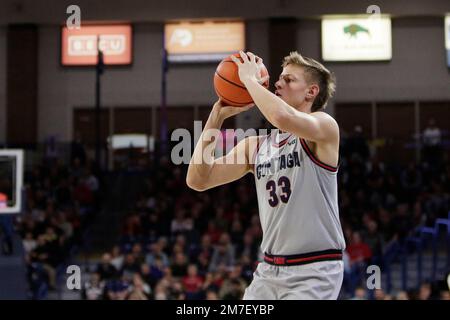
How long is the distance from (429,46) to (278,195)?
1595cm

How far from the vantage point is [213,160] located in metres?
3.83

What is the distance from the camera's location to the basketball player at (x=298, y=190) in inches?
133

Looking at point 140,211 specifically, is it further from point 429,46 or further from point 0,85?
point 429,46

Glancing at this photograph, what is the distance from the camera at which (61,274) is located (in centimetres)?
1289

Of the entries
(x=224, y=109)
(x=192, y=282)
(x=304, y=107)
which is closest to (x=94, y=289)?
(x=192, y=282)

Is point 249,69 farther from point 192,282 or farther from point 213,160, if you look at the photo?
point 192,282

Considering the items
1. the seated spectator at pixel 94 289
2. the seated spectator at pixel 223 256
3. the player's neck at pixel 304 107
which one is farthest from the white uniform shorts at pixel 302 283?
the seated spectator at pixel 223 256

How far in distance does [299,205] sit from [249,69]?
717 mm

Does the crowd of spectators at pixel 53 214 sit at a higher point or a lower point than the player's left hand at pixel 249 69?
lower

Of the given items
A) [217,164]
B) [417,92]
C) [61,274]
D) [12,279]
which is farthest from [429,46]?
[217,164]

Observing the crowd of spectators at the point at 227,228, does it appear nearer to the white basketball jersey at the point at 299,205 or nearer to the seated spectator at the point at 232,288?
the seated spectator at the point at 232,288

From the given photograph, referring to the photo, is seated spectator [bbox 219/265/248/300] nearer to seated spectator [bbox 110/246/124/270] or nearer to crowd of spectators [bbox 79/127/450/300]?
crowd of spectators [bbox 79/127/450/300]

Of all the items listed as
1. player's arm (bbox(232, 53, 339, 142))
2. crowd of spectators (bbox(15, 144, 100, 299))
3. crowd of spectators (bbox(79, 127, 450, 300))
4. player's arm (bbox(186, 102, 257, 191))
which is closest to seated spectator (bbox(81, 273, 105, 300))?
crowd of spectators (bbox(79, 127, 450, 300))

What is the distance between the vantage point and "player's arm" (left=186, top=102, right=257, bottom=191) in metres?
3.74
